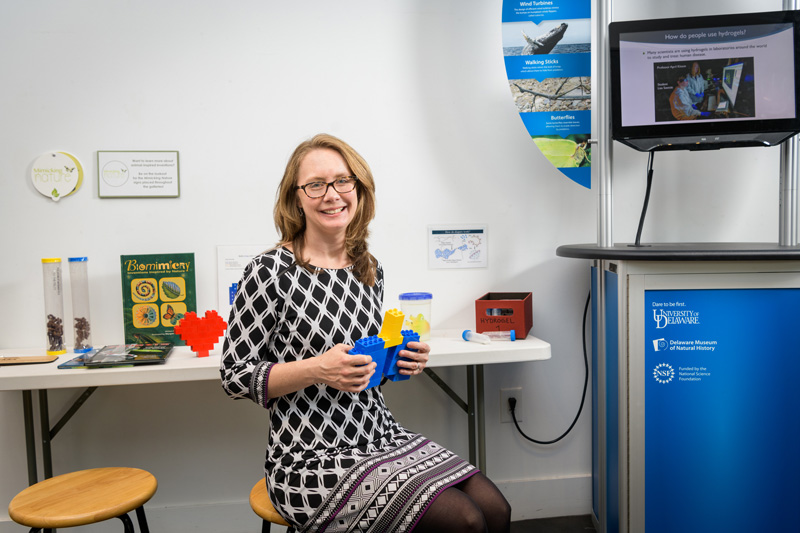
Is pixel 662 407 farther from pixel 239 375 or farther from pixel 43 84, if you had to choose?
pixel 43 84

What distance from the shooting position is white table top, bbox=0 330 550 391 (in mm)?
1739

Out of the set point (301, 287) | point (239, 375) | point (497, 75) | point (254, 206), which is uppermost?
point (497, 75)

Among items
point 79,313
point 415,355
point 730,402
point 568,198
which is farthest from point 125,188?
point 730,402

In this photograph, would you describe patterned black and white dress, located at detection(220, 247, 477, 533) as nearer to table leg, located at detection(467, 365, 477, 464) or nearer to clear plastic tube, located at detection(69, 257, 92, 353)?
table leg, located at detection(467, 365, 477, 464)

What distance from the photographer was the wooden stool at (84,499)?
1397 mm

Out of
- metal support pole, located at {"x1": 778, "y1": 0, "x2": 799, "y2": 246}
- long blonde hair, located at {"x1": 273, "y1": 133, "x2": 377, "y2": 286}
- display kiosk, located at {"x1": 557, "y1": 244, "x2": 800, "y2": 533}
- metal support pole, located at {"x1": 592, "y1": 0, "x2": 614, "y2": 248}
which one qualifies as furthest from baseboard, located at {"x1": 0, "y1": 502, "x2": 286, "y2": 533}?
metal support pole, located at {"x1": 778, "y1": 0, "x2": 799, "y2": 246}

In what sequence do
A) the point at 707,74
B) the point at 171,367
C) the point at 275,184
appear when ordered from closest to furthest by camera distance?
the point at 171,367 → the point at 707,74 → the point at 275,184

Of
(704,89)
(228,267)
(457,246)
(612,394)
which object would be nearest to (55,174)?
(228,267)

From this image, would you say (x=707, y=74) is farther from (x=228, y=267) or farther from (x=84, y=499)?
(x=84, y=499)

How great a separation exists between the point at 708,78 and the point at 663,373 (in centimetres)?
97

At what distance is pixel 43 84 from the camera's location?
211 centimetres

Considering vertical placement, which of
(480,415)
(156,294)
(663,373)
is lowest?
(480,415)

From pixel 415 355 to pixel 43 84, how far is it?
1.75 metres

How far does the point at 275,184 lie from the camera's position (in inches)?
87.7
